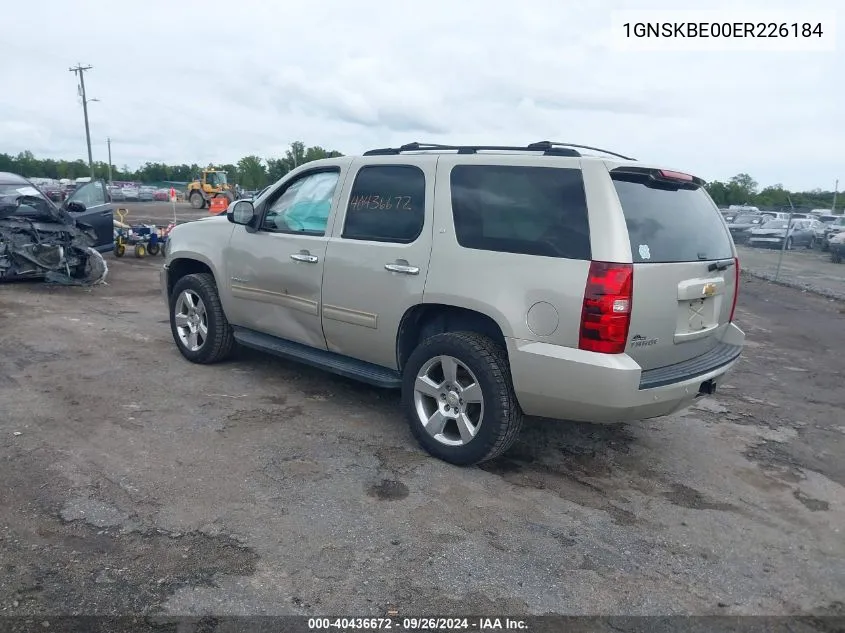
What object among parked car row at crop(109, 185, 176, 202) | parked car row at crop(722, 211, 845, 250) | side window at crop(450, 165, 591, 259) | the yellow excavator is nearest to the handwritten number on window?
side window at crop(450, 165, 591, 259)

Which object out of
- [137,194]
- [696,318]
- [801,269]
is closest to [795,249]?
[801,269]

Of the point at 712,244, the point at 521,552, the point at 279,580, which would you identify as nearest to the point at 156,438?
the point at 279,580

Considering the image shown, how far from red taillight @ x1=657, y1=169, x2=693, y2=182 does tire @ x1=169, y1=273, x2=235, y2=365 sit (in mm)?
3709

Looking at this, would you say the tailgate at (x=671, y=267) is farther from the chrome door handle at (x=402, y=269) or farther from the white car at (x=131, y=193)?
the white car at (x=131, y=193)

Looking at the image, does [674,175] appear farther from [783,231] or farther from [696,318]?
[783,231]

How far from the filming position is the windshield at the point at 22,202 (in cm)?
993

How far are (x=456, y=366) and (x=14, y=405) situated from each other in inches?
129

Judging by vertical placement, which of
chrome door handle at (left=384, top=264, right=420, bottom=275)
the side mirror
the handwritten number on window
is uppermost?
the handwritten number on window

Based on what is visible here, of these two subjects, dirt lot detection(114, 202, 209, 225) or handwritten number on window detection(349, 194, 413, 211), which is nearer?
handwritten number on window detection(349, 194, 413, 211)

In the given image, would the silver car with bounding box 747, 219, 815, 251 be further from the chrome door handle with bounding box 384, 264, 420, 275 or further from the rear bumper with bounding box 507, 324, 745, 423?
the chrome door handle with bounding box 384, 264, 420, 275

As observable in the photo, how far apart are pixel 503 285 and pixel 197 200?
38.9 m

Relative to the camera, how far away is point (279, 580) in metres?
2.87

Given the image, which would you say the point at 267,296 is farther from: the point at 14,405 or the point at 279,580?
the point at 279,580

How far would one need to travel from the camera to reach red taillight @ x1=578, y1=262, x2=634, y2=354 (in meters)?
3.44
